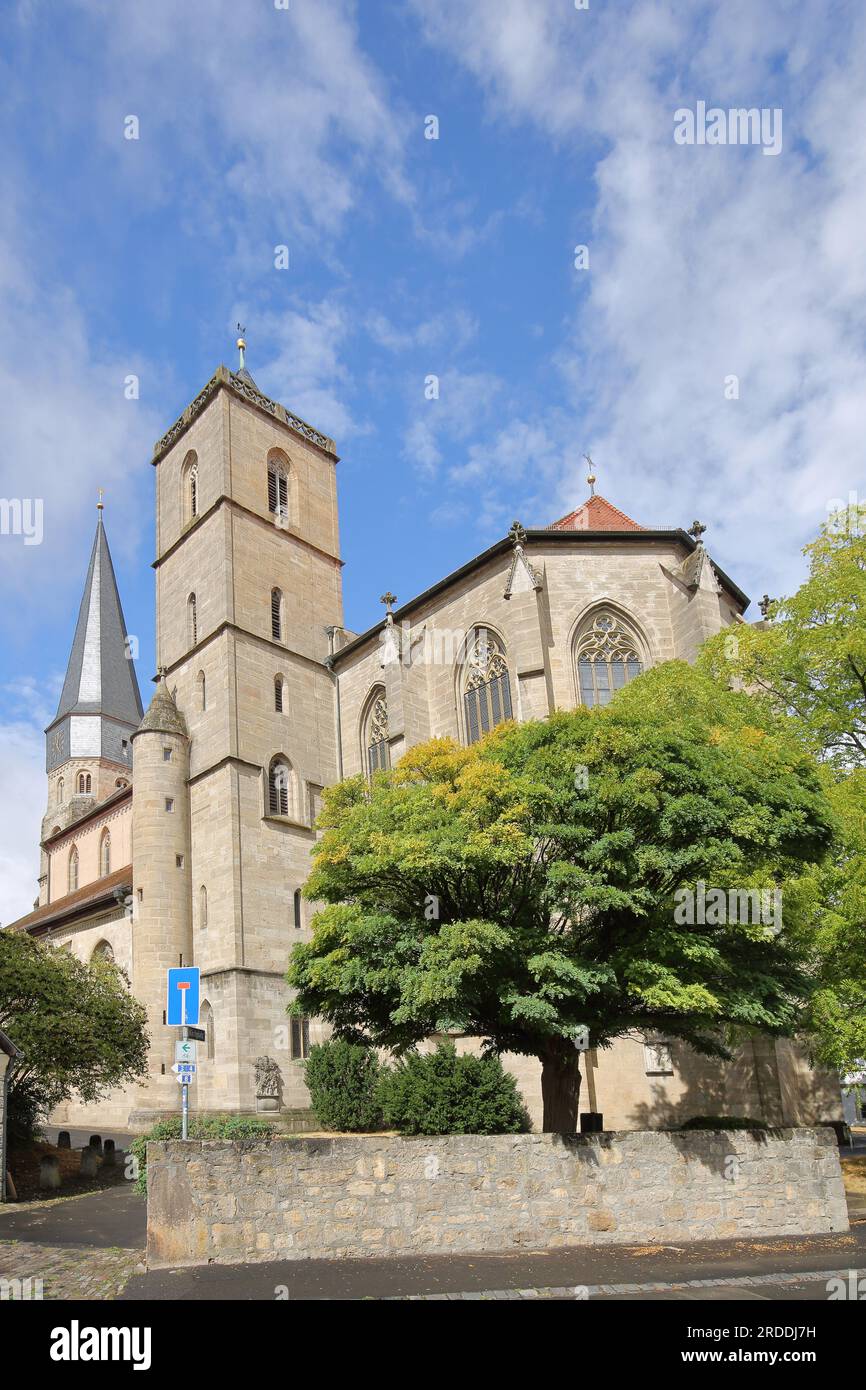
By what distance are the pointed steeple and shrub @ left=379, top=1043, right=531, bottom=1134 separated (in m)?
45.5

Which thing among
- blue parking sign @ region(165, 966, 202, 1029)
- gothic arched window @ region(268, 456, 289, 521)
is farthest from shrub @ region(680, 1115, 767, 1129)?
gothic arched window @ region(268, 456, 289, 521)

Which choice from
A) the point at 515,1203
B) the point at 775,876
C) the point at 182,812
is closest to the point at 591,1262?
the point at 515,1203

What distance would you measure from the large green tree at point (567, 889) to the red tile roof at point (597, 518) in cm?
1520

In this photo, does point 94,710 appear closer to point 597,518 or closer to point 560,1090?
point 597,518

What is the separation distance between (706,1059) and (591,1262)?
43.3ft

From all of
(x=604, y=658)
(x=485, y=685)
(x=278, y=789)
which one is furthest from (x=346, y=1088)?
(x=604, y=658)

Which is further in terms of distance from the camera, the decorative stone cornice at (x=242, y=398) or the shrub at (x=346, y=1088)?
the decorative stone cornice at (x=242, y=398)

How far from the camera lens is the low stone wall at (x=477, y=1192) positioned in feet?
35.0

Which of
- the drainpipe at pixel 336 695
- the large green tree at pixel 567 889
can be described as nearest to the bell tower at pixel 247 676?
the drainpipe at pixel 336 695

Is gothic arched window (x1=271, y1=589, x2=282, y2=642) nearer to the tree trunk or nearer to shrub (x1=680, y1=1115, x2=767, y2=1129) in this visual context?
the tree trunk

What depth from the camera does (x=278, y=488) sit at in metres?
38.3

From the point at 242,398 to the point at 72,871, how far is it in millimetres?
27233

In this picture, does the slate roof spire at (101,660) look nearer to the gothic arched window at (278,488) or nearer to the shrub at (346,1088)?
the gothic arched window at (278,488)

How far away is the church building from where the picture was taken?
2570 cm
